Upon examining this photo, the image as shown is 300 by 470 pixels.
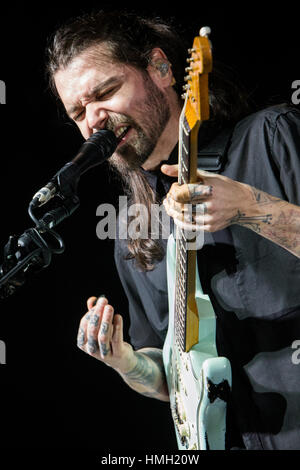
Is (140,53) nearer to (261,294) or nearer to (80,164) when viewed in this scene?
(80,164)

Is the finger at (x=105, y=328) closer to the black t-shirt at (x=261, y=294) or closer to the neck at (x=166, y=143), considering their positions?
the black t-shirt at (x=261, y=294)

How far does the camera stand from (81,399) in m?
2.02

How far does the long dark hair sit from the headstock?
1.72 ft

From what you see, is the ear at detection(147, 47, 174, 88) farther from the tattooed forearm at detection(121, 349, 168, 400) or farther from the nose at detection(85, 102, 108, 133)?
the tattooed forearm at detection(121, 349, 168, 400)

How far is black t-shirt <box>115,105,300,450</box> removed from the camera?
3.67 ft

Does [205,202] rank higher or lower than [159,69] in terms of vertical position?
lower

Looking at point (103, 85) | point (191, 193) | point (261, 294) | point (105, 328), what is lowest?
point (105, 328)

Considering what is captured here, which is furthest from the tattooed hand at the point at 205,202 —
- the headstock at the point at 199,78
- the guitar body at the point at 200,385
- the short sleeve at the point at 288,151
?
the guitar body at the point at 200,385

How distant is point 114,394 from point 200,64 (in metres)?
1.74

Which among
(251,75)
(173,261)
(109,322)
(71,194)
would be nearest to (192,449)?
(109,322)

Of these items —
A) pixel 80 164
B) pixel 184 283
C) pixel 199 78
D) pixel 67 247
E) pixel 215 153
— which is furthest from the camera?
pixel 67 247

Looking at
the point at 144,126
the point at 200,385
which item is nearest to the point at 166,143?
the point at 144,126

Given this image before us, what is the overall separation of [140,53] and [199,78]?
0.75m

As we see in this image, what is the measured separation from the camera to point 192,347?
3.86 ft
